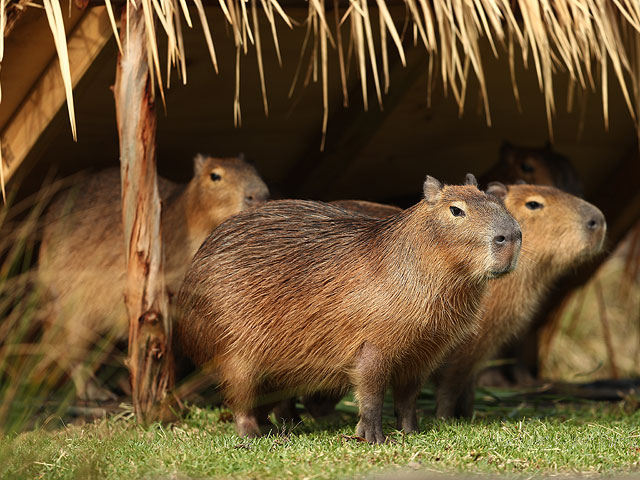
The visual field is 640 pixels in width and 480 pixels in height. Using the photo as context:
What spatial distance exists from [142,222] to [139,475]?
1.50 m

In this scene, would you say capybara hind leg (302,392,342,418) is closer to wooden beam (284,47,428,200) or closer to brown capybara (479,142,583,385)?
brown capybara (479,142,583,385)

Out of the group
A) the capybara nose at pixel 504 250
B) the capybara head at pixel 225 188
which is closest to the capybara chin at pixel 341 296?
the capybara nose at pixel 504 250

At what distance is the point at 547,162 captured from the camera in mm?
6301

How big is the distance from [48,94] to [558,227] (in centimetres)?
256

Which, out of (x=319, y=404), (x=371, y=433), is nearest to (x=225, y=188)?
(x=319, y=404)

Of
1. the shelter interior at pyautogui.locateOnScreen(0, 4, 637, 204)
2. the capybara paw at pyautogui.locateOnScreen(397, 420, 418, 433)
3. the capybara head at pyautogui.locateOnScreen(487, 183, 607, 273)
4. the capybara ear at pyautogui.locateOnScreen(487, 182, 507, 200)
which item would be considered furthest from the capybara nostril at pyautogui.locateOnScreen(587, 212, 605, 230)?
the capybara paw at pyautogui.locateOnScreen(397, 420, 418, 433)

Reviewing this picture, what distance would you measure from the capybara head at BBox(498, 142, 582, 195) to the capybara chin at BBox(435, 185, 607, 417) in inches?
47.9

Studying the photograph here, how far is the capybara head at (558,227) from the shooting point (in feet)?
16.2

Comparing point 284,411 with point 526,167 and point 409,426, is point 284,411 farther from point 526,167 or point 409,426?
point 526,167

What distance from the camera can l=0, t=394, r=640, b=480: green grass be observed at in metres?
3.54

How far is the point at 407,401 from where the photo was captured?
435 cm

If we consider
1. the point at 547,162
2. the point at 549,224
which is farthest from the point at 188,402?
the point at 547,162

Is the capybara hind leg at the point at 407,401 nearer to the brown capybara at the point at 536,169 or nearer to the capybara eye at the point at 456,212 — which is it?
the capybara eye at the point at 456,212

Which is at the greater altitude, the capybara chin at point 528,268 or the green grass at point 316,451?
the capybara chin at point 528,268
